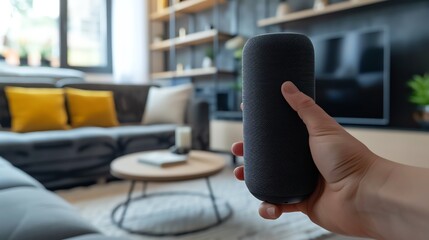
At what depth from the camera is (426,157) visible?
6.23ft

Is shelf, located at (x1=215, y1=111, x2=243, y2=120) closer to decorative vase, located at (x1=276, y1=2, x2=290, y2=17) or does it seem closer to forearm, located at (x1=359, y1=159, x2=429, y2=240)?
decorative vase, located at (x1=276, y1=2, x2=290, y2=17)

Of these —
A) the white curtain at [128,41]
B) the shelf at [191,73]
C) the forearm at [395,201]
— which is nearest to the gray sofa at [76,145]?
the shelf at [191,73]

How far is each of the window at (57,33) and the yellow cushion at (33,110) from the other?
1332 millimetres

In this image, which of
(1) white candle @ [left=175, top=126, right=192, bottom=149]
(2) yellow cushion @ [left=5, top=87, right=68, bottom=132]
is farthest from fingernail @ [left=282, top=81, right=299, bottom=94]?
(2) yellow cushion @ [left=5, top=87, right=68, bottom=132]

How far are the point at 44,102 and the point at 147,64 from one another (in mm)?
1914

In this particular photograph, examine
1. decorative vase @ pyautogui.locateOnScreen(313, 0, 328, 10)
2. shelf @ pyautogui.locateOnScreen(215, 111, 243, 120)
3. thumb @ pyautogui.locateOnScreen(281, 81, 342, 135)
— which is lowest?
shelf @ pyautogui.locateOnScreen(215, 111, 243, 120)

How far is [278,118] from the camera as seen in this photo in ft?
1.32

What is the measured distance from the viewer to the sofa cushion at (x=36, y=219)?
60 centimetres

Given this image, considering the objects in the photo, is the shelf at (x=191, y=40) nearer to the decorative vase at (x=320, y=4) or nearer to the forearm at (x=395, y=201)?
the decorative vase at (x=320, y=4)

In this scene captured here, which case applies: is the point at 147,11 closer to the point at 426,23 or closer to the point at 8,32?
the point at 8,32

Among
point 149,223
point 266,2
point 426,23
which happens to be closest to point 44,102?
point 149,223

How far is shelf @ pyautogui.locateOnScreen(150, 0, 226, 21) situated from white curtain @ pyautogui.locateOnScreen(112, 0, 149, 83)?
0.74 feet

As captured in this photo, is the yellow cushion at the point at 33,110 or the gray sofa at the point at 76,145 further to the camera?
the yellow cushion at the point at 33,110

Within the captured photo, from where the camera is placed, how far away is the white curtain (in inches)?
156
